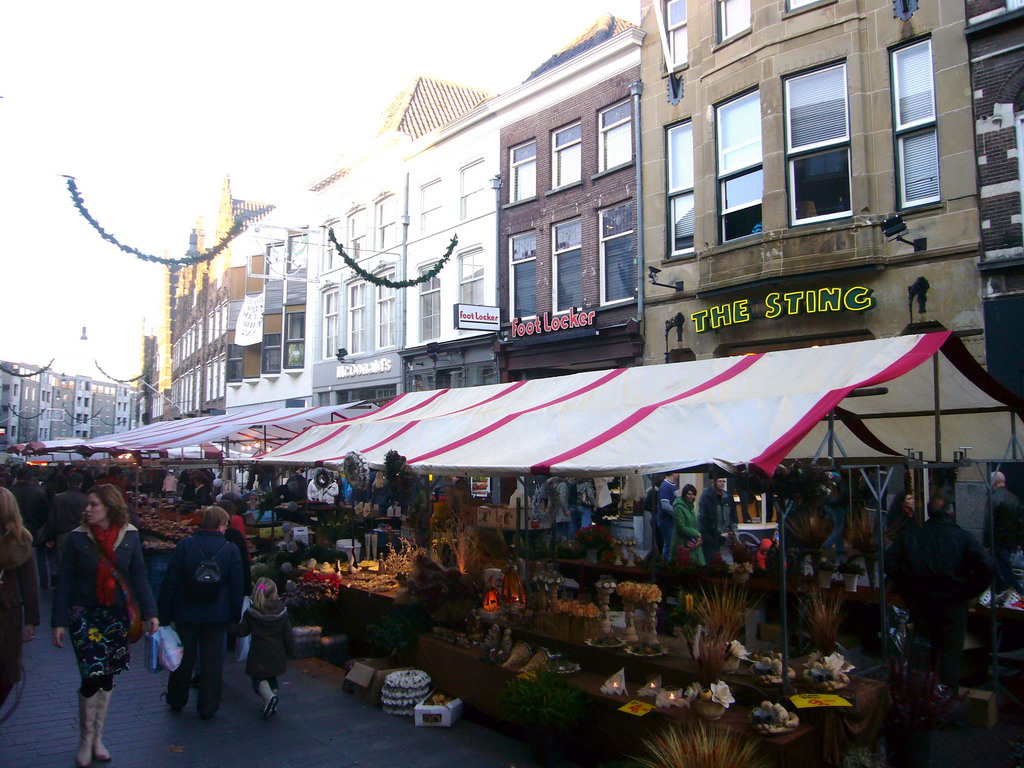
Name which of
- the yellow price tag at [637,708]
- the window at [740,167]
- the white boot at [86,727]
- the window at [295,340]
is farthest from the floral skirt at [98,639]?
the window at [295,340]

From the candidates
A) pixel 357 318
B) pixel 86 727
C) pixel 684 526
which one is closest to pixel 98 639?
pixel 86 727

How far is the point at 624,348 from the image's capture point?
18.6 metres

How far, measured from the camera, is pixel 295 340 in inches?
1331

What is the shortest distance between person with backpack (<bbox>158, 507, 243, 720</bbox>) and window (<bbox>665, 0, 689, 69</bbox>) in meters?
15.3

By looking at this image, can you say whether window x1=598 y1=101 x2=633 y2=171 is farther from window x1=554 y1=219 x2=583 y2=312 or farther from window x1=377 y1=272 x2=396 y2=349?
window x1=377 y1=272 x2=396 y2=349

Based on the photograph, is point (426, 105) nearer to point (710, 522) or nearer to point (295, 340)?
point (295, 340)

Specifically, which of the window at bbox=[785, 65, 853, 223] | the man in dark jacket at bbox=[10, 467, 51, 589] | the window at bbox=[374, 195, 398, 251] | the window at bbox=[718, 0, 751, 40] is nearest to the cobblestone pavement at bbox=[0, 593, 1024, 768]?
the man in dark jacket at bbox=[10, 467, 51, 589]

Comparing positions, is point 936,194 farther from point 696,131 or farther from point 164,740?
point 164,740

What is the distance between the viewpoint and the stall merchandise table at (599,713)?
200 inches

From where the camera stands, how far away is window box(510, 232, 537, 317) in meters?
22.0

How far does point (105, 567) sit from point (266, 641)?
1752 mm

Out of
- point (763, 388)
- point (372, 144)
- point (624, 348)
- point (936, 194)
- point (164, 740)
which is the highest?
point (372, 144)

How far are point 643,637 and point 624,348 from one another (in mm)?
12520

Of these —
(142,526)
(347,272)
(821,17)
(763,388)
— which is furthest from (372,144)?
(763,388)
